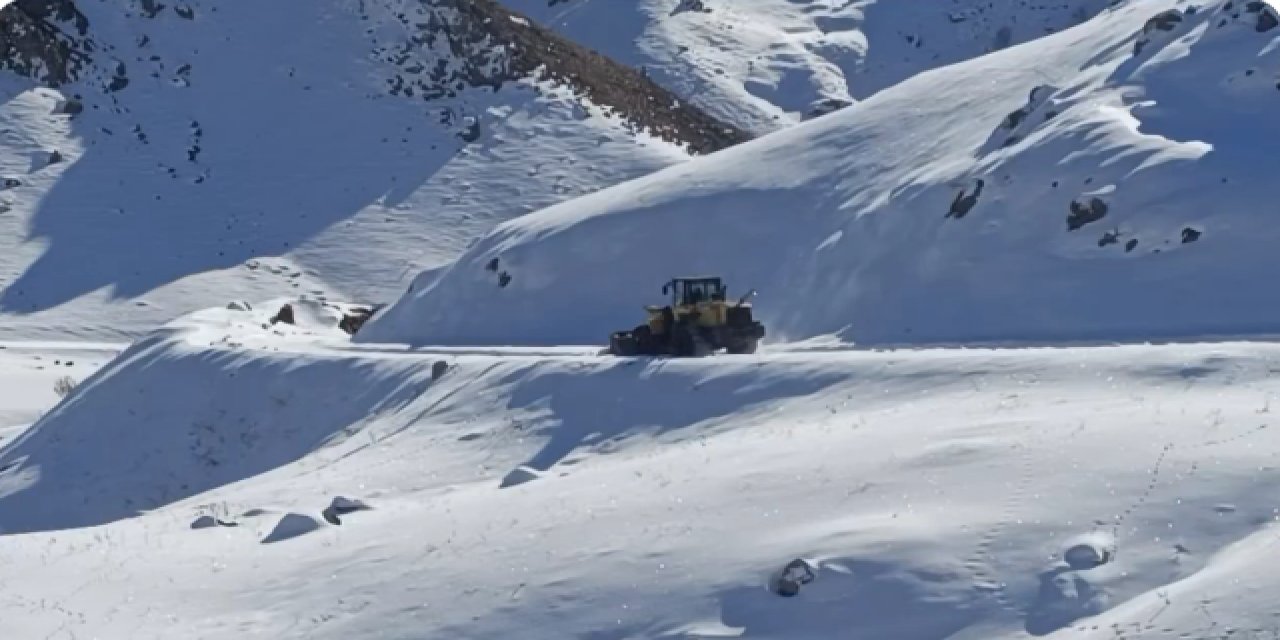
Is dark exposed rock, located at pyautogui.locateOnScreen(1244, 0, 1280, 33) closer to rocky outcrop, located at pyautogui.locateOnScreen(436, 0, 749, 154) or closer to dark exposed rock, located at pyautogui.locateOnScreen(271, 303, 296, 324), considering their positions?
dark exposed rock, located at pyautogui.locateOnScreen(271, 303, 296, 324)

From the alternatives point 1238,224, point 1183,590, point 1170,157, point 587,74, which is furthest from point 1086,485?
point 587,74

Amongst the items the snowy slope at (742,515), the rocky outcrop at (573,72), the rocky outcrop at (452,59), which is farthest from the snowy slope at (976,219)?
the rocky outcrop at (452,59)

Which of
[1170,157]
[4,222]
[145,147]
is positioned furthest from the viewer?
[145,147]

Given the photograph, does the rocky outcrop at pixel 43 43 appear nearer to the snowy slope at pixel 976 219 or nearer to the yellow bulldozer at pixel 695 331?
the snowy slope at pixel 976 219

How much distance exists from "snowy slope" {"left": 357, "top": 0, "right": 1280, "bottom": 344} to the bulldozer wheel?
216 inches

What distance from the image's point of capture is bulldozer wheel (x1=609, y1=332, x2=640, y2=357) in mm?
34938

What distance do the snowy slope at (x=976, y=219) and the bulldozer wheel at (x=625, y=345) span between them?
5.48 meters

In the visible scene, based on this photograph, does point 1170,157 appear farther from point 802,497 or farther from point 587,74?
point 587,74

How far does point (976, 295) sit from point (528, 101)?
4747cm

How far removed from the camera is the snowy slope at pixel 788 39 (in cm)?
10112

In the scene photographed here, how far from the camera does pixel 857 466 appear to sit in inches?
816

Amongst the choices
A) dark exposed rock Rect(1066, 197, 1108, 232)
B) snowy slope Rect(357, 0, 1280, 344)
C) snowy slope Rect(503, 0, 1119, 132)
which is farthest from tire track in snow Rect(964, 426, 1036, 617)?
snowy slope Rect(503, 0, 1119, 132)

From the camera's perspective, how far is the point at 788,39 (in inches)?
4373

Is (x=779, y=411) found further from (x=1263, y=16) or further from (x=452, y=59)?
(x=452, y=59)
